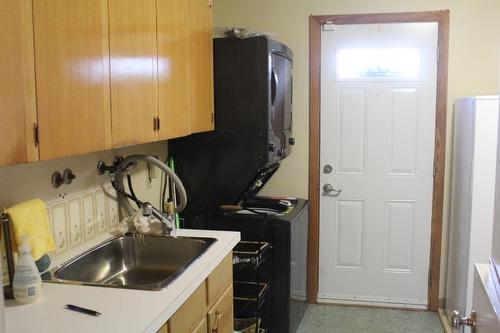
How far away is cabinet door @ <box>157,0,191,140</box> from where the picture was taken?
223cm

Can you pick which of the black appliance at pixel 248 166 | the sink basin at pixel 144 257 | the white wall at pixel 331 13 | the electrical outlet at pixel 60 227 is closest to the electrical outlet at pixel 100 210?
the sink basin at pixel 144 257

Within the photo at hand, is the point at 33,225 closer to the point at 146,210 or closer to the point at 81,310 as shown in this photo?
the point at 81,310

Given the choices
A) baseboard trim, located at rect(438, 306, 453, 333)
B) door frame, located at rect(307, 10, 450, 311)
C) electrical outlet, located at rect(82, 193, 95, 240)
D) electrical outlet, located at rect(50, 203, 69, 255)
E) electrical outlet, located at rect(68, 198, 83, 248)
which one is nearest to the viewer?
electrical outlet, located at rect(50, 203, 69, 255)

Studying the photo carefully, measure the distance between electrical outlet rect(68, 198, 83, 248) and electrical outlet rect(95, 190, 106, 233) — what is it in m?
0.14

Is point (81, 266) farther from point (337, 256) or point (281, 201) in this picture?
point (337, 256)

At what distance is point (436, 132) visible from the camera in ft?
11.6

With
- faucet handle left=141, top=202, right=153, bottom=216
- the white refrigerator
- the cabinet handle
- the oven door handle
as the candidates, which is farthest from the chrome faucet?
the white refrigerator

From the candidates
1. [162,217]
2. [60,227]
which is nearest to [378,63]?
[162,217]

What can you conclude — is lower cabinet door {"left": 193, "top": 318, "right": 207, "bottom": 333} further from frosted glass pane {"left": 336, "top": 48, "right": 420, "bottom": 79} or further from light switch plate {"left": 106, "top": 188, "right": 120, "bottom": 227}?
frosted glass pane {"left": 336, "top": 48, "right": 420, "bottom": 79}

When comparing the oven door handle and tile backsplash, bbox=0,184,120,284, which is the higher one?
the oven door handle

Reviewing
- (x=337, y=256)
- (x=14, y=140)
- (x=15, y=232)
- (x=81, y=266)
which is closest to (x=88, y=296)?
(x=15, y=232)

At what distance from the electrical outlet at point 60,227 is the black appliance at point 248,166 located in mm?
1007

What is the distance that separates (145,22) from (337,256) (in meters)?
2.38

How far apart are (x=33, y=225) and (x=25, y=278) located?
215 millimetres
